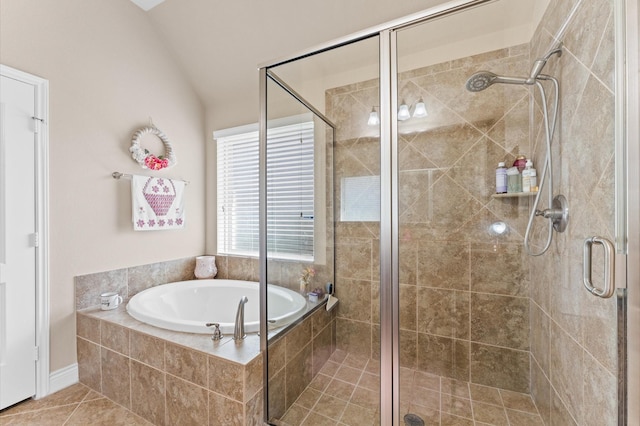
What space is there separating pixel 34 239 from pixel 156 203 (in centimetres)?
80

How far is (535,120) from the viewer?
1.44 metres

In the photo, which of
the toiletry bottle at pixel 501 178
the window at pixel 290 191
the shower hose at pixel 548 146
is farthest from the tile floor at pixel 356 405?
the toiletry bottle at pixel 501 178

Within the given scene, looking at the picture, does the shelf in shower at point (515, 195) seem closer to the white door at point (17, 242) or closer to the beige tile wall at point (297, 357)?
the beige tile wall at point (297, 357)

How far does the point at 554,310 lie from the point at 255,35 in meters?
2.77

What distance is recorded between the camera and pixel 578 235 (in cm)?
110

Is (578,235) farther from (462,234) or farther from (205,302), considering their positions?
(205,302)

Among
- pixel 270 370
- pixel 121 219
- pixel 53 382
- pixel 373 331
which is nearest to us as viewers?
pixel 270 370

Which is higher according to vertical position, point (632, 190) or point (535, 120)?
point (535, 120)

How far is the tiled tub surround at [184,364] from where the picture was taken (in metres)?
1.29

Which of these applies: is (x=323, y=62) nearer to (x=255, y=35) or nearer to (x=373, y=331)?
(x=255, y=35)

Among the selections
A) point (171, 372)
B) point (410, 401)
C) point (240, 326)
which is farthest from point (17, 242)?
point (410, 401)

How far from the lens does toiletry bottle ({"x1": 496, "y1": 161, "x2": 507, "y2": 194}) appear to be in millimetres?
1538

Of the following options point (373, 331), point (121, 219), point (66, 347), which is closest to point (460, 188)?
point (373, 331)

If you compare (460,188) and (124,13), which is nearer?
(460,188)
